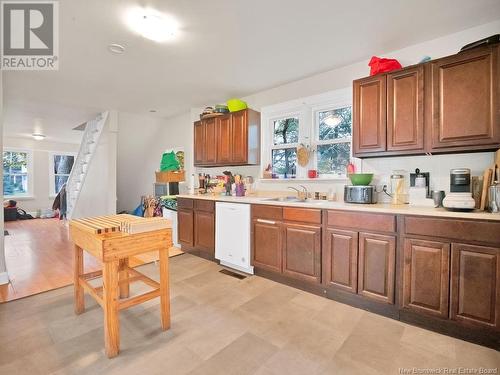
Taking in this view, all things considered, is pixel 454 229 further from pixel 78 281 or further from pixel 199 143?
pixel 199 143

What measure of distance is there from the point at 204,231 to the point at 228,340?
1.86m

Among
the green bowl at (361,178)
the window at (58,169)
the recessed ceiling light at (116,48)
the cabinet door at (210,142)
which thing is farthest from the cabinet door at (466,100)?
the window at (58,169)

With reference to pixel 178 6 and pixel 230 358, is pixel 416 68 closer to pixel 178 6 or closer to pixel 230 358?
pixel 178 6

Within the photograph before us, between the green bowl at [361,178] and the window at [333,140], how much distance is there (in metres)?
0.35

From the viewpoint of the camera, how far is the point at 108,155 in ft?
15.8

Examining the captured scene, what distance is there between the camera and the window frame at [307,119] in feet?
9.55

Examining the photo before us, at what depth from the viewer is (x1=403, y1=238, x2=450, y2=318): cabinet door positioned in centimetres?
179

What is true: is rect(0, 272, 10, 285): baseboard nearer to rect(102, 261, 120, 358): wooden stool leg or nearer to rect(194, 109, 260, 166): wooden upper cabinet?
rect(102, 261, 120, 358): wooden stool leg

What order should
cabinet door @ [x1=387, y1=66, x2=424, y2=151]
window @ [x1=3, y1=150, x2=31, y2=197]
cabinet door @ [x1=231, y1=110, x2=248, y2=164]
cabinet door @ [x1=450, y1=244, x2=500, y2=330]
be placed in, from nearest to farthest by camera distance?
cabinet door @ [x1=450, y1=244, x2=500, y2=330] < cabinet door @ [x1=387, y1=66, x2=424, y2=151] < cabinet door @ [x1=231, y1=110, x2=248, y2=164] < window @ [x1=3, y1=150, x2=31, y2=197]

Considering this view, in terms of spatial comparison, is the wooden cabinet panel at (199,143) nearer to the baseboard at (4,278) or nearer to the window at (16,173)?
the baseboard at (4,278)

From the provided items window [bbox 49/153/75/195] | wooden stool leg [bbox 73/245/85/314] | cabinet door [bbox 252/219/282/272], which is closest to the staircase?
window [bbox 49/153/75/195]

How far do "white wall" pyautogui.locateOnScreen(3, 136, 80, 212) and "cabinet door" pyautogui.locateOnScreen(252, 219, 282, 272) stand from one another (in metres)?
8.05

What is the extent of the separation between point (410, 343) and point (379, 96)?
81.8 inches

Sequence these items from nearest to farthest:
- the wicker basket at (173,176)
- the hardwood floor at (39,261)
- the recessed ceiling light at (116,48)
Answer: the recessed ceiling light at (116,48)
the hardwood floor at (39,261)
the wicker basket at (173,176)
